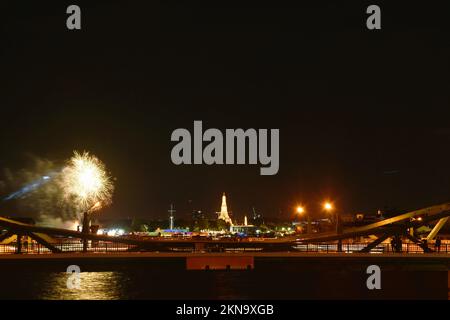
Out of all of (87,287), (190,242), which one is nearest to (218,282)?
(87,287)

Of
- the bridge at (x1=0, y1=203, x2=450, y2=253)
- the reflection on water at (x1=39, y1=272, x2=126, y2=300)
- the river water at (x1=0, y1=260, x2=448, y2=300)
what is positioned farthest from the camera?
the bridge at (x1=0, y1=203, x2=450, y2=253)

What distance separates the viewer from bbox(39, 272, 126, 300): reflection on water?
41.6 meters

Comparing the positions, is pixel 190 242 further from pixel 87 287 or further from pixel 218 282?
pixel 87 287

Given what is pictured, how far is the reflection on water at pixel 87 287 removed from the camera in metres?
41.6

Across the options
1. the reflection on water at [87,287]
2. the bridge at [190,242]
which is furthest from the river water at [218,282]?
the bridge at [190,242]

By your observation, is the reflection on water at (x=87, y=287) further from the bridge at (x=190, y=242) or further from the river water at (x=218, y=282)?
the bridge at (x=190, y=242)

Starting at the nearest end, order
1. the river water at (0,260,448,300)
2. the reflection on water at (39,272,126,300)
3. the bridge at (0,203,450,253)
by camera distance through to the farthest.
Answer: the reflection on water at (39,272,126,300), the river water at (0,260,448,300), the bridge at (0,203,450,253)

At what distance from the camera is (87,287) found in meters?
44.6

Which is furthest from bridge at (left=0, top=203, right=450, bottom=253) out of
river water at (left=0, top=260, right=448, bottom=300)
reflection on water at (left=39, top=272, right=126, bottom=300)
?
reflection on water at (left=39, top=272, right=126, bottom=300)

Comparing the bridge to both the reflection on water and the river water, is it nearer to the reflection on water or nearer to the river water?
the river water

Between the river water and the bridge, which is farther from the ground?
the bridge
